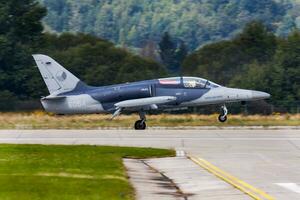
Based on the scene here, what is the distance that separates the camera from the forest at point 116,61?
61406 millimetres

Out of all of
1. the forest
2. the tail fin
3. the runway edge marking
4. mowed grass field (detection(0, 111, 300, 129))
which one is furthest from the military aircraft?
the runway edge marking

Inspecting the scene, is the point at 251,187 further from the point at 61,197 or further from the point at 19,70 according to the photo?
the point at 19,70

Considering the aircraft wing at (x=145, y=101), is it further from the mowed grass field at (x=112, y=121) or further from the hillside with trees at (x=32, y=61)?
the hillside with trees at (x=32, y=61)

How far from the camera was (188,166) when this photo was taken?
70.6 ft

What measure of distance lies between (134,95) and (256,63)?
1249 inches

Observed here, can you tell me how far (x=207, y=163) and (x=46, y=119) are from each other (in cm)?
2139

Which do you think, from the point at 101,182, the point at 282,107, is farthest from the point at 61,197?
the point at 282,107

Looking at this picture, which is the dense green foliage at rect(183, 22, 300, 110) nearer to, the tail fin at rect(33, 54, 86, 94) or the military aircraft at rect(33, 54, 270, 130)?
the military aircraft at rect(33, 54, 270, 130)

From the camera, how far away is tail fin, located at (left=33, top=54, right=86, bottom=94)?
124 feet

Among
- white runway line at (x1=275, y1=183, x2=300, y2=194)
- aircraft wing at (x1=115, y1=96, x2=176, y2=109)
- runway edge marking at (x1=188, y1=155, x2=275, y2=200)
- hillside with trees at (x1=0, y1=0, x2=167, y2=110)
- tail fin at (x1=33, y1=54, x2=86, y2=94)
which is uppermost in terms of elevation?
hillside with trees at (x1=0, y1=0, x2=167, y2=110)

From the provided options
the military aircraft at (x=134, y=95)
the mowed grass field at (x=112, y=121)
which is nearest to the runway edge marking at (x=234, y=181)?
the military aircraft at (x=134, y=95)

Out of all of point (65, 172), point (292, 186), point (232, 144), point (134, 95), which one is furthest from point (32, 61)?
point (292, 186)

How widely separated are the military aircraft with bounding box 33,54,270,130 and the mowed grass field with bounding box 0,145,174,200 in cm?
1068

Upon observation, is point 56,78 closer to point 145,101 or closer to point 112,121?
point 145,101
